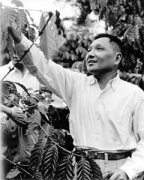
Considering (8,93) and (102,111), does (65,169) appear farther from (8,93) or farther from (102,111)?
(102,111)

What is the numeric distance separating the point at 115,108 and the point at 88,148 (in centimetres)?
28

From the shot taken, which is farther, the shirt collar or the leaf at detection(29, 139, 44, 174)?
the shirt collar

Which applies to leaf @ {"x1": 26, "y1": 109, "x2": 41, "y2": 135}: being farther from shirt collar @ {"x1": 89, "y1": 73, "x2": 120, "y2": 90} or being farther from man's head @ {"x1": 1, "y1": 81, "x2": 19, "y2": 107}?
shirt collar @ {"x1": 89, "y1": 73, "x2": 120, "y2": 90}

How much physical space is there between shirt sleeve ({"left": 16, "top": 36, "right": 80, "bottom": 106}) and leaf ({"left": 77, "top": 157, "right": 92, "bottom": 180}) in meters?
0.56

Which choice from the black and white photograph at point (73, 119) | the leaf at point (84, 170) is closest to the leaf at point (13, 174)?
the black and white photograph at point (73, 119)

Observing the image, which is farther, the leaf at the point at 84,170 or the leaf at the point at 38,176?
the leaf at the point at 38,176

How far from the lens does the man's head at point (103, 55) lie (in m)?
2.38

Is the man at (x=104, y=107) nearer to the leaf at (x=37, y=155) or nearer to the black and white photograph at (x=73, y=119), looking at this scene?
the black and white photograph at (x=73, y=119)

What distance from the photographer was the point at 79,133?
2.36 meters

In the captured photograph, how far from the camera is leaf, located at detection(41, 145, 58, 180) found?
1.57 meters

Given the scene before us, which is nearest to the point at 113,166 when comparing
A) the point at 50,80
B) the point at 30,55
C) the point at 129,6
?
the point at 50,80

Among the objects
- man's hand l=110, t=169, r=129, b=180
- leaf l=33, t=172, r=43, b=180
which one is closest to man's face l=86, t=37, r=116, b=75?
man's hand l=110, t=169, r=129, b=180

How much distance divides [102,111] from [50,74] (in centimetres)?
37

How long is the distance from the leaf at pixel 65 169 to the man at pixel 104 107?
2.09 ft
